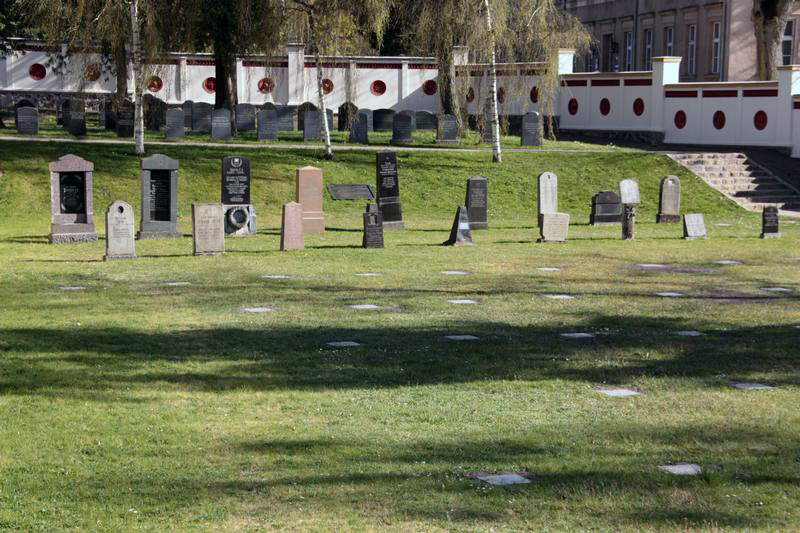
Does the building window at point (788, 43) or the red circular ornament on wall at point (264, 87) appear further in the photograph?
the building window at point (788, 43)

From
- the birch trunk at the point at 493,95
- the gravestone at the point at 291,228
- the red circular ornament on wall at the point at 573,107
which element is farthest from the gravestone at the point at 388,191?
the red circular ornament on wall at the point at 573,107

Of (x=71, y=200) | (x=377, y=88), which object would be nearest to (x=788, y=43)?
(x=377, y=88)

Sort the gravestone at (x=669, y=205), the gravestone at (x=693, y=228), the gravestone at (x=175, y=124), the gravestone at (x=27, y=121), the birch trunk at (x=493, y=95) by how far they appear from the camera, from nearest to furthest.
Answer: the gravestone at (x=693, y=228) < the gravestone at (x=669, y=205) < the birch trunk at (x=493, y=95) < the gravestone at (x=175, y=124) < the gravestone at (x=27, y=121)

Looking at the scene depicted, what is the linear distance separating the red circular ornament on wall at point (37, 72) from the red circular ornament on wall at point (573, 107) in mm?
20912

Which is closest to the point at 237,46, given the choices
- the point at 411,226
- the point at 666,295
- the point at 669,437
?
the point at 411,226

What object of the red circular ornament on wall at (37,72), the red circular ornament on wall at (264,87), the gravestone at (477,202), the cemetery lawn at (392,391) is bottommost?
the cemetery lawn at (392,391)

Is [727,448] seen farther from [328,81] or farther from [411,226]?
[328,81]

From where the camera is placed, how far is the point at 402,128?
125 feet

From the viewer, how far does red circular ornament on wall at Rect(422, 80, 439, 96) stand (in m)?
51.5

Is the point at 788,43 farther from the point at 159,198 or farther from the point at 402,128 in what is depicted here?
the point at 159,198

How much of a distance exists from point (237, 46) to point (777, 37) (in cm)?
1811

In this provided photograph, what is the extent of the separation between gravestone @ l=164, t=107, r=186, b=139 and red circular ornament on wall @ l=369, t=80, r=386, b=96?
50.6 ft

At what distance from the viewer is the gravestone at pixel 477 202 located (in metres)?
25.0

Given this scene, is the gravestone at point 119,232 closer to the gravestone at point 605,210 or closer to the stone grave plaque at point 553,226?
the stone grave plaque at point 553,226
